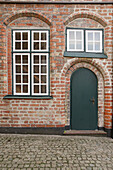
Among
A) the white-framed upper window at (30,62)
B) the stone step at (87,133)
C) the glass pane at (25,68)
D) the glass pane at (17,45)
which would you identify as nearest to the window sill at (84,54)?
the white-framed upper window at (30,62)

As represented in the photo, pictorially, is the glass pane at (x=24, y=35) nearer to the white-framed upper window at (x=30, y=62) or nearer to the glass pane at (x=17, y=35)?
the white-framed upper window at (x=30, y=62)

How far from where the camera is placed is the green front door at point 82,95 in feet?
15.3

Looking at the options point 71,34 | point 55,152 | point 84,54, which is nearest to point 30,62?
point 71,34

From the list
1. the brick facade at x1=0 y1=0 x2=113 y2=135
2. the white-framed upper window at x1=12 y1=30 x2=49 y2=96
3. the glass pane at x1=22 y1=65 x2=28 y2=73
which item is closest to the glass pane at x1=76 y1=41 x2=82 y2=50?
the brick facade at x1=0 y1=0 x2=113 y2=135

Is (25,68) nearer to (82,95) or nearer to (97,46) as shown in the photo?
(82,95)

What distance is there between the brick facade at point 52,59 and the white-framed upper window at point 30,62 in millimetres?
202

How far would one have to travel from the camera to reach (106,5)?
4492mm

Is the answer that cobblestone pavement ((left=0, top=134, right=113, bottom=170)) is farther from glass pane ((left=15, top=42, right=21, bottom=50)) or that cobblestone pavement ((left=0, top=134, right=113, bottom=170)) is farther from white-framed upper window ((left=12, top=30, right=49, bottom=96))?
glass pane ((left=15, top=42, right=21, bottom=50))

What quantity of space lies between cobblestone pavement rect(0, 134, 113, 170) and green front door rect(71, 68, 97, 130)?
62 cm

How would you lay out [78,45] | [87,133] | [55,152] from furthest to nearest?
1. [78,45]
2. [87,133]
3. [55,152]

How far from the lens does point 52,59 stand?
4516 mm

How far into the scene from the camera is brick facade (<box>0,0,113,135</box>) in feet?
14.7

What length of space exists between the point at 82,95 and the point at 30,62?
2347mm

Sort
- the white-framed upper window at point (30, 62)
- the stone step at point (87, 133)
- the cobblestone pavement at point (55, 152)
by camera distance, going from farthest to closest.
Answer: the white-framed upper window at point (30, 62) → the stone step at point (87, 133) → the cobblestone pavement at point (55, 152)
